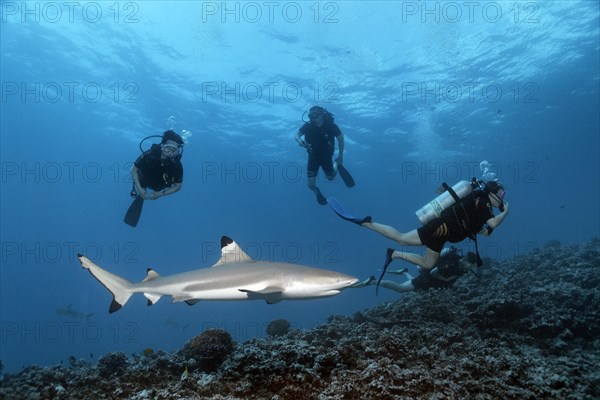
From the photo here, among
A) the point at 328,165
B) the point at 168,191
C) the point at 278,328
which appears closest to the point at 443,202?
the point at 278,328

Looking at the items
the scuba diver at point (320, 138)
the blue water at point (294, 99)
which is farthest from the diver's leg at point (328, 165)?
the blue water at point (294, 99)

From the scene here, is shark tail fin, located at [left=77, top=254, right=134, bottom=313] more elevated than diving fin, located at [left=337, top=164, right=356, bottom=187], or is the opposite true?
diving fin, located at [left=337, top=164, right=356, bottom=187]

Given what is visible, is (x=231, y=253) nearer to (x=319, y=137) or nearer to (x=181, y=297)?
(x=181, y=297)

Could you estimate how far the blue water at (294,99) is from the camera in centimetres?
2839

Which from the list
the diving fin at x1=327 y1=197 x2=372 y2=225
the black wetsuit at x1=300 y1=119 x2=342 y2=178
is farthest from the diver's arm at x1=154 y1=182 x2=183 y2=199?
the black wetsuit at x1=300 y1=119 x2=342 y2=178

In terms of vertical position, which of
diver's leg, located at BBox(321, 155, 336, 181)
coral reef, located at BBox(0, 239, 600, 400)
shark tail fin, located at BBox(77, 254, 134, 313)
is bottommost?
coral reef, located at BBox(0, 239, 600, 400)

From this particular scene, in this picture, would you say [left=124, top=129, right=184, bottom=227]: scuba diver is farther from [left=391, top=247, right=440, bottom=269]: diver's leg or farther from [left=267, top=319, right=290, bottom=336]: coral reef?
[left=391, top=247, right=440, bottom=269]: diver's leg

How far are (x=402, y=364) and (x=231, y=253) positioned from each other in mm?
3439

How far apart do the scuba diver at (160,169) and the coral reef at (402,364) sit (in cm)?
497

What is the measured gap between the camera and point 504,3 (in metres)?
25.3

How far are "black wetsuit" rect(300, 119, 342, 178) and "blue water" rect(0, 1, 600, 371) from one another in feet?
35.1

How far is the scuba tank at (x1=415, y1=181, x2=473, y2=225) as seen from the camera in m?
7.79

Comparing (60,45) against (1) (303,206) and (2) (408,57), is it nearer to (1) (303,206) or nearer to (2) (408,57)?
(2) (408,57)

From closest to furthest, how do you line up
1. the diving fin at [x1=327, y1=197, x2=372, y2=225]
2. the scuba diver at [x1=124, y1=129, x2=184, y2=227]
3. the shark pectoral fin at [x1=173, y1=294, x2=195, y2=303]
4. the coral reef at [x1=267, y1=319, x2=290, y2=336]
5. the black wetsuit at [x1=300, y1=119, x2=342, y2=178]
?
the shark pectoral fin at [x1=173, y1=294, x2=195, y2=303], the diving fin at [x1=327, y1=197, x2=372, y2=225], the scuba diver at [x1=124, y1=129, x2=184, y2=227], the coral reef at [x1=267, y1=319, x2=290, y2=336], the black wetsuit at [x1=300, y1=119, x2=342, y2=178]
